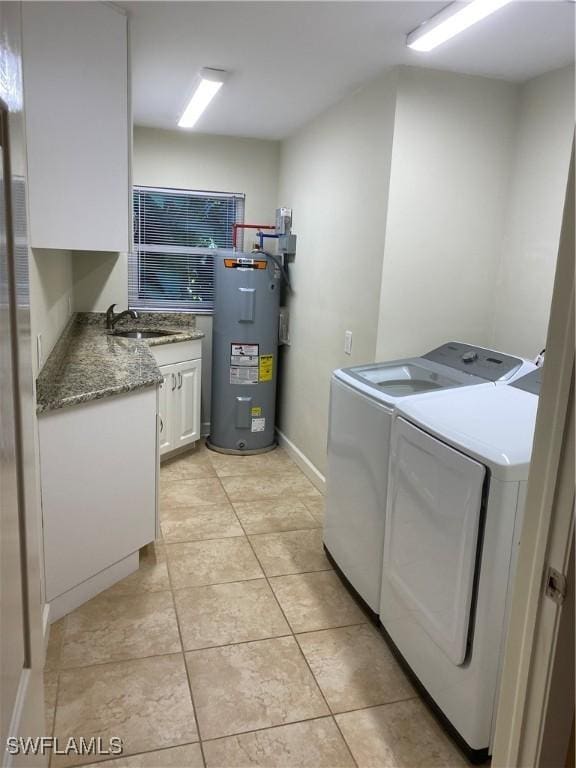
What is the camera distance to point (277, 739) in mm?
1755

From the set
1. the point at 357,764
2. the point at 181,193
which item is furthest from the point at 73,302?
the point at 357,764

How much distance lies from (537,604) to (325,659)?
1.42 metres

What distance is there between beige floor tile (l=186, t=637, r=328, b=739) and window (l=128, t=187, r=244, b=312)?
9.65 ft

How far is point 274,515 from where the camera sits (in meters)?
3.31

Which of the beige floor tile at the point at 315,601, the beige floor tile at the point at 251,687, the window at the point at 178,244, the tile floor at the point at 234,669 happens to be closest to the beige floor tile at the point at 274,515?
the tile floor at the point at 234,669

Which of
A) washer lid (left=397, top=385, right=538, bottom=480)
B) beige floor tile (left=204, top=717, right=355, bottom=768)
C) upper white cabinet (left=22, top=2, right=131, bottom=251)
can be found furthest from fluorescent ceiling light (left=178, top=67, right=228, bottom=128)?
beige floor tile (left=204, top=717, right=355, bottom=768)

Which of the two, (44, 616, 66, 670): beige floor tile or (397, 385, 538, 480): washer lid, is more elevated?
(397, 385, 538, 480): washer lid

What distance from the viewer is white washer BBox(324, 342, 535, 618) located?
7.37ft

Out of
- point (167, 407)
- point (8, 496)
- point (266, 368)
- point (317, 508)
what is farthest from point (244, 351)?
point (8, 496)

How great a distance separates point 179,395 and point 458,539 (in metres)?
2.64

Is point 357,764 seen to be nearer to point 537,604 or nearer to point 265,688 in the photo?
point 265,688

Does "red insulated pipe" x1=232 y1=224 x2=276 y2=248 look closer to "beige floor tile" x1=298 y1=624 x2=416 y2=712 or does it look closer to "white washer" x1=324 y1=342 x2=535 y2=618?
"white washer" x1=324 y1=342 x2=535 y2=618

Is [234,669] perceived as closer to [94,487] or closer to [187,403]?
[94,487]

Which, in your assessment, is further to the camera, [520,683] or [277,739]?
[277,739]
